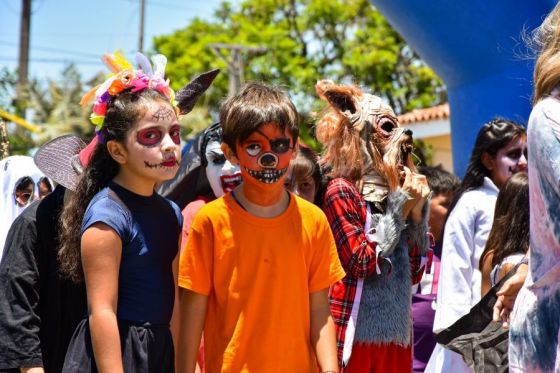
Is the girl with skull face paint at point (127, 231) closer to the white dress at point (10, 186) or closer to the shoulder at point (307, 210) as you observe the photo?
the shoulder at point (307, 210)

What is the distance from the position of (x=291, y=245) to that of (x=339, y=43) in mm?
25860

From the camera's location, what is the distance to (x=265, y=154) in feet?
11.4

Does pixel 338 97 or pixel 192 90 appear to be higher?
pixel 338 97

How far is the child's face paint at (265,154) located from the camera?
3.48 m

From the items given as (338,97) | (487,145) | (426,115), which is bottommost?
(338,97)

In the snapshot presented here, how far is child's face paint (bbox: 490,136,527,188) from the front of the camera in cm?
562

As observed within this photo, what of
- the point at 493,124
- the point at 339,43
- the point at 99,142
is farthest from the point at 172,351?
the point at 339,43

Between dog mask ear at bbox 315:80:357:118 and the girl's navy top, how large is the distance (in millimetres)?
1307

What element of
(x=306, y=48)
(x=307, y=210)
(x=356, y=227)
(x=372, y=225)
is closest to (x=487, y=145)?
(x=372, y=225)

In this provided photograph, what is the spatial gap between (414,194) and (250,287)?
1.11 metres

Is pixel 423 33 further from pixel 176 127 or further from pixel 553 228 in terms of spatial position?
pixel 553 228

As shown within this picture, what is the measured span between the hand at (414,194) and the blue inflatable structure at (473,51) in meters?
2.43

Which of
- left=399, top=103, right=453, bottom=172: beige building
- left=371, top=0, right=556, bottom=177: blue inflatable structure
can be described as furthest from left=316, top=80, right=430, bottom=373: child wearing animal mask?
left=399, top=103, right=453, bottom=172: beige building

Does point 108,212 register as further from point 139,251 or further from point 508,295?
point 508,295
